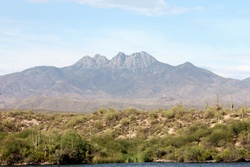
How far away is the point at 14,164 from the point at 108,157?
17.4 m

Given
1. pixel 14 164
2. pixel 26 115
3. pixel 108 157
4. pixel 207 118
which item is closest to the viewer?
pixel 14 164

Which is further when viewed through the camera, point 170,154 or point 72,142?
point 170,154

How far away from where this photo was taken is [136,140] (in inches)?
4122

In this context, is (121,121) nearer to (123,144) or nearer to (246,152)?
(123,144)

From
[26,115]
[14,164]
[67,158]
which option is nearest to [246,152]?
[67,158]

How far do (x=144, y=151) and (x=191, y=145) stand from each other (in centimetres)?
912

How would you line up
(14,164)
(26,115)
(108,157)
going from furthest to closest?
(26,115), (108,157), (14,164)

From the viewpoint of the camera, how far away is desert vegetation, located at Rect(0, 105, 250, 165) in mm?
86988

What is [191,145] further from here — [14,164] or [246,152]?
[14,164]

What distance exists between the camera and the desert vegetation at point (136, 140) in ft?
285

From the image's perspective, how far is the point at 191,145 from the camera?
3819 inches

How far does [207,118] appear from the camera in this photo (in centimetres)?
12012

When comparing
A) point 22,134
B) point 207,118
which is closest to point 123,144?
point 22,134

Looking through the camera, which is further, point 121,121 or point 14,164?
point 121,121
